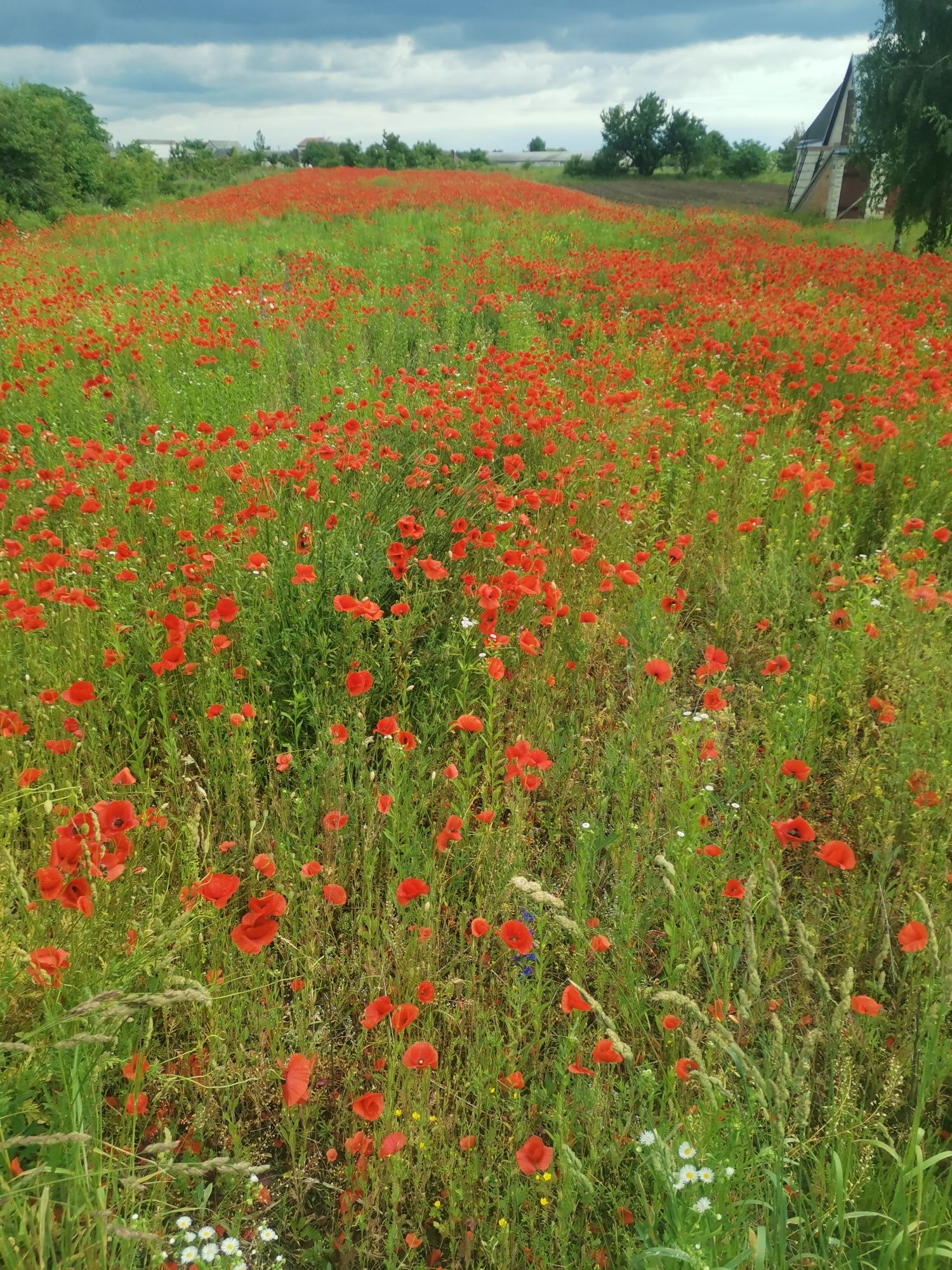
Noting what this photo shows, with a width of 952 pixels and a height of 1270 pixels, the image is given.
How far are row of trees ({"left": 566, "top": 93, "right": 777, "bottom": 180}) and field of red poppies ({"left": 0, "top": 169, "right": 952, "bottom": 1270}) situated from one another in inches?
2241

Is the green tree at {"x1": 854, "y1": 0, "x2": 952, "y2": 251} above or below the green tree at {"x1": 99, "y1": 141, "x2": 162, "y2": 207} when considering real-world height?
below

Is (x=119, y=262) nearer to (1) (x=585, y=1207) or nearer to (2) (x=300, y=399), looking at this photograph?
(2) (x=300, y=399)

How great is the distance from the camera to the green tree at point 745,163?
5328cm

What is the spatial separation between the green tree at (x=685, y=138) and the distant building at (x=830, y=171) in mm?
16864

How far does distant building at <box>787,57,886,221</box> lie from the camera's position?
28844mm

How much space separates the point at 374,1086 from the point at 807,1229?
3.19 feet

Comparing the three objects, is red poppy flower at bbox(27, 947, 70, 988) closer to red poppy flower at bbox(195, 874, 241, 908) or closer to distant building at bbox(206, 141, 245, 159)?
red poppy flower at bbox(195, 874, 241, 908)

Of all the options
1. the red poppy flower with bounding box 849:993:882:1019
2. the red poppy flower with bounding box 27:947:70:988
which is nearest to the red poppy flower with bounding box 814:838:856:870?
the red poppy flower with bounding box 849:993:882:1019

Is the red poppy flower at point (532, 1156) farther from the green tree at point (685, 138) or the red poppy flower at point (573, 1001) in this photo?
the green tree at point (685, 138)

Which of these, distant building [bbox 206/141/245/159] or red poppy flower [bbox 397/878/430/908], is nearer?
red poppy flower [bbox 397/878/430/908]

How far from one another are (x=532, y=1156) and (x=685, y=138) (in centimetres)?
6275

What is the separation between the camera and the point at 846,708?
2.83 m

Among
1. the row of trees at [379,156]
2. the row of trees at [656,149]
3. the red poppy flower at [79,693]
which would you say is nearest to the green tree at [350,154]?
the row of trees at [379,156]

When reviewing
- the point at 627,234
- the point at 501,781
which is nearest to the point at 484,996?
the point at 501,781
